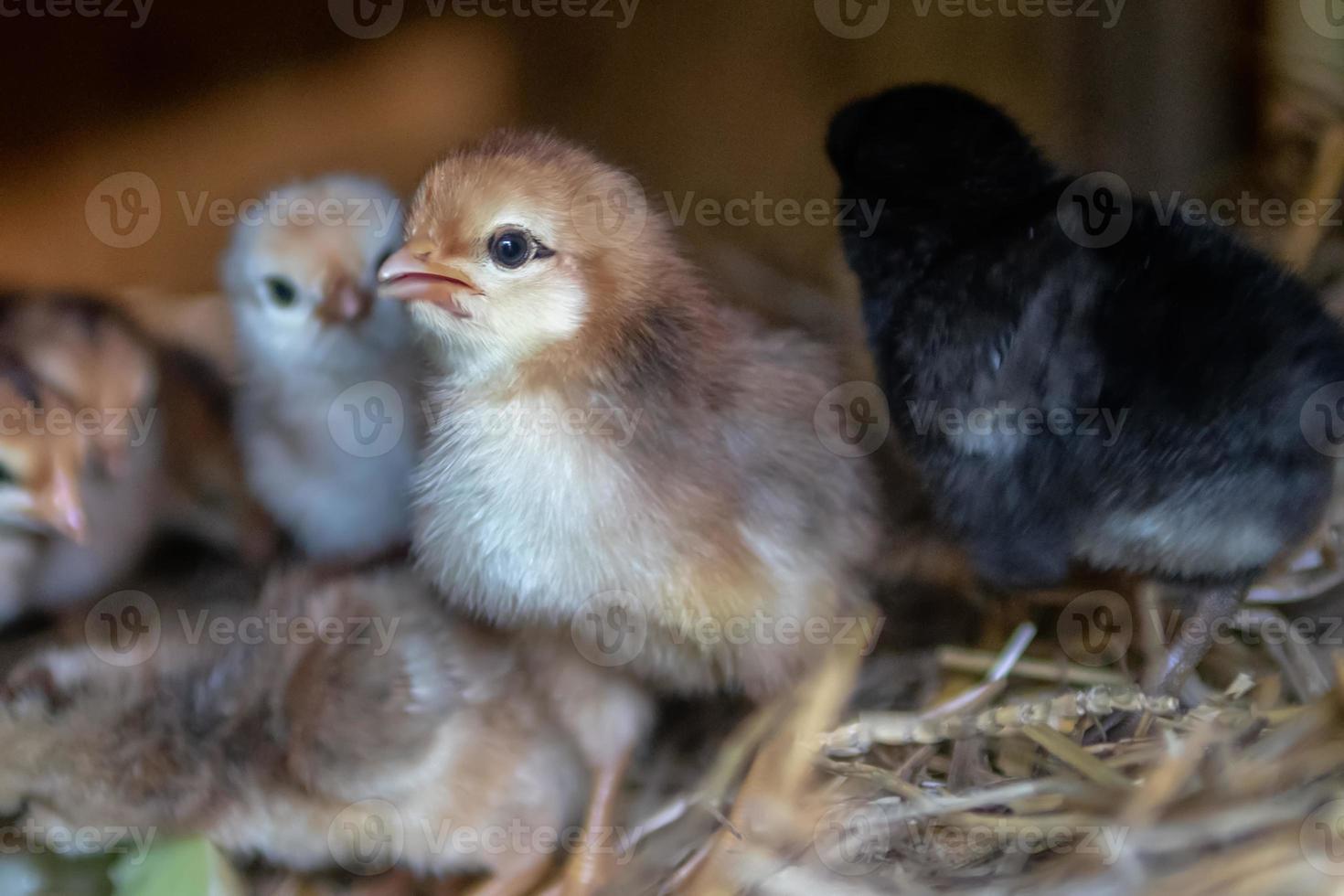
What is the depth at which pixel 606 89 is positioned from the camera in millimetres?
1900

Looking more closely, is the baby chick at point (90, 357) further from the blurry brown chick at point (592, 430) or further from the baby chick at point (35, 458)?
the blurry brown chick at point (592, 430)

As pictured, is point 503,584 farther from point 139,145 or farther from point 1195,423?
point 139,145

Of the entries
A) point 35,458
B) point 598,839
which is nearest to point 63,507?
point 35,458

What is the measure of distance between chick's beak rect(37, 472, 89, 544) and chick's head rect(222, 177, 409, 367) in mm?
304

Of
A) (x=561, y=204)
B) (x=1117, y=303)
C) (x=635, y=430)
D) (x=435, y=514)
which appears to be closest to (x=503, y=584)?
(x=435, y=514)

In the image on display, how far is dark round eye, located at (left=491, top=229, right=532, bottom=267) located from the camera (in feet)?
3.30

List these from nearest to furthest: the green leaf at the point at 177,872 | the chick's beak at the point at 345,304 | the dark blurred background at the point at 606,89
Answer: the green leaf at the point at 177,872 → the chick's beak at the point at 345,304 → the dark blurred background at the point at 606,89

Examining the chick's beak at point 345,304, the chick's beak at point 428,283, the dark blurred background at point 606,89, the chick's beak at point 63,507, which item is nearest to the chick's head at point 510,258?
the chick's beak at point 428,283

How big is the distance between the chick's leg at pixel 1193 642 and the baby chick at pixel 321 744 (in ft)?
2.34

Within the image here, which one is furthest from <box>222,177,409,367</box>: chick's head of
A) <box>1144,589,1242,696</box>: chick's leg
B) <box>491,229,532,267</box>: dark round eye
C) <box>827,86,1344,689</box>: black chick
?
<box>1144,589,1242,696</box>: chick's leg

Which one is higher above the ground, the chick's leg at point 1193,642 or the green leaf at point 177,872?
the chick's leg at point 1193,642

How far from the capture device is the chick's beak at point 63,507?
1.22m

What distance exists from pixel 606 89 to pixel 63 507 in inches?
44.4

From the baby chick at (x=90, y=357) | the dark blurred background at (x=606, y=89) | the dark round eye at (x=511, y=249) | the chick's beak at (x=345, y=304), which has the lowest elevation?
the baby chick at (x=90, y=357)
